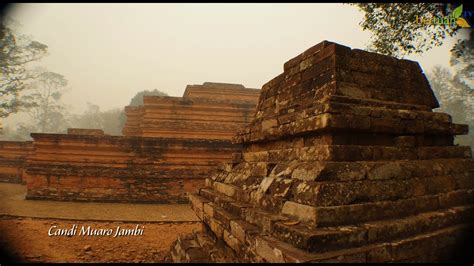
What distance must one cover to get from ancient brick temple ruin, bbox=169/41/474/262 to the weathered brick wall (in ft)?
17.3

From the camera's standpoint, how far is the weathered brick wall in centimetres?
810

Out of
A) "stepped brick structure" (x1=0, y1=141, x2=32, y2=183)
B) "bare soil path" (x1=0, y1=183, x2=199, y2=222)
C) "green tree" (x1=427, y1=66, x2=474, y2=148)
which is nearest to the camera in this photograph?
"bare soil path" (x1=0, y1=183, x2=199, y2=222)

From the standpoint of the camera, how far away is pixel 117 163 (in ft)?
27.6

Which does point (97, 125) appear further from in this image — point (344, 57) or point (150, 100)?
point (344, 57)

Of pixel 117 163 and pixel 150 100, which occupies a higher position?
pixel 150 100

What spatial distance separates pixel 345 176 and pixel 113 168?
8.22m

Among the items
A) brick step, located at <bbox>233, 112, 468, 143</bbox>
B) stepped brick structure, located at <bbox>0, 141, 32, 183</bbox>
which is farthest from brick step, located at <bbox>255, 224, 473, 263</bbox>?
stepped brick structure, located at <bbox>0, 141, 32, 183</bbox>

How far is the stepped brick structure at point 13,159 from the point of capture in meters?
13.2

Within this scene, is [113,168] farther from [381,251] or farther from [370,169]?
[381,251]

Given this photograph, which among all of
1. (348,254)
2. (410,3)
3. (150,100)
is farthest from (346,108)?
(150,100)

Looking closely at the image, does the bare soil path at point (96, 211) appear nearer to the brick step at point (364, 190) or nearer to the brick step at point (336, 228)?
the brick step at point (336, 228)

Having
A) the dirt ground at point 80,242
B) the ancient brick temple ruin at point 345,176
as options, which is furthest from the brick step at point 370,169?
the dirt ground at point 80,242

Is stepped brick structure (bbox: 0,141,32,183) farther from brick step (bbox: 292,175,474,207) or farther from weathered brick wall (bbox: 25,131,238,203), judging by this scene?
brick step (bbox: 292,175,474,207)

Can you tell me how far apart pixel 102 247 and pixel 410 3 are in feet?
31.6
